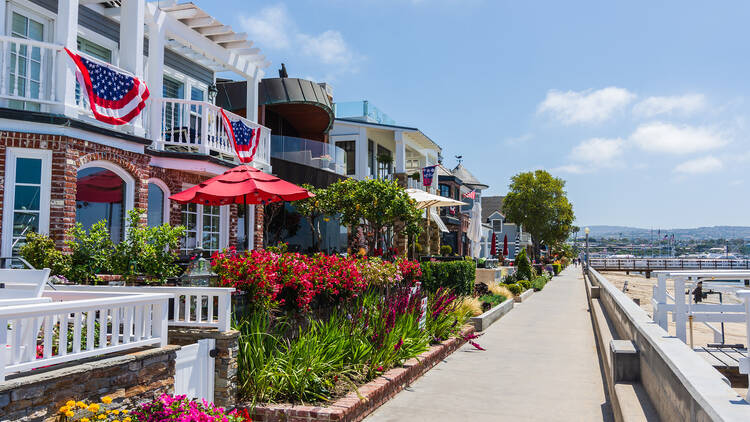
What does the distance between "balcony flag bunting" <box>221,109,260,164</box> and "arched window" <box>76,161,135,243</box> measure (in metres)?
2.81

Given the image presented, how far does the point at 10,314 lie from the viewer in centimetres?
344

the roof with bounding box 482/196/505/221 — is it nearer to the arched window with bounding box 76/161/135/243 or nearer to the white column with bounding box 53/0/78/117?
the arched window with bounding box 76/161/135/243

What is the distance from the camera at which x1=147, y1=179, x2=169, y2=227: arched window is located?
1153cm

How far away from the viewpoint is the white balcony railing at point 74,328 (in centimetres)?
357

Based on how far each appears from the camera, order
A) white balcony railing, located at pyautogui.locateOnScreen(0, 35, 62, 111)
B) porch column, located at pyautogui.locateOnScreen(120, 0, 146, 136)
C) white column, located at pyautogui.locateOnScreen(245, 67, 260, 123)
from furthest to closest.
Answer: white column, located at pyautogui.locateOnScreen(245, 67, 260, 123)
porch column, located at pyautogui.locateOnScreen(120, 0, 146, 136)
white balcony railing, located at pyautogui.locateOnScreen(0, 35, 62, 111)

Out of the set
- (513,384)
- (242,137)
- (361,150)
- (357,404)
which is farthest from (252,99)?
(357,404)

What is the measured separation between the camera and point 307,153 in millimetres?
18797

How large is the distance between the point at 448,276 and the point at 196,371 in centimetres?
1039

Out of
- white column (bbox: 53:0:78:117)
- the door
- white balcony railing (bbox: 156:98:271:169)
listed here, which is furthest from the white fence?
white balcony railing (bbox: 156:98:271:169)

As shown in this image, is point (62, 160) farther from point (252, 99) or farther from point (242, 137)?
point (252, 99)

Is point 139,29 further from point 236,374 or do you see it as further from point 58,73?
point 236,374

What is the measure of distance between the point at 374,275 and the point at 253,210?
6.01 metres

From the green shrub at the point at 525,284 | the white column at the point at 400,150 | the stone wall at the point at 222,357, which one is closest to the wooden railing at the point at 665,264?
the green shrub at the point at 525,284

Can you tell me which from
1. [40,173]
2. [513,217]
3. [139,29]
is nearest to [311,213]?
[139,29]
